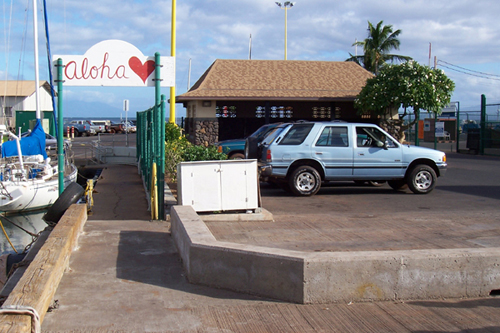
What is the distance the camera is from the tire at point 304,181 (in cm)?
1291

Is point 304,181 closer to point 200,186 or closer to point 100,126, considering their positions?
point 200,186

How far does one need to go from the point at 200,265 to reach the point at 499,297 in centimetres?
315

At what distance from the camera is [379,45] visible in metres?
47.7

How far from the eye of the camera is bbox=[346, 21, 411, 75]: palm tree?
47.2m

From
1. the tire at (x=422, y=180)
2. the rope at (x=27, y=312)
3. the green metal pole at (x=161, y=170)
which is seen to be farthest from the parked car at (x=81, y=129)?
the rope at (x=27, y=312)

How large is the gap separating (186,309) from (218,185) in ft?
12.8

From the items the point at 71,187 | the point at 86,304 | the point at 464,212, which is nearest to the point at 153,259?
the point at 86,304

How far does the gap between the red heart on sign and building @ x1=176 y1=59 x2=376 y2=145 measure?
1497cm

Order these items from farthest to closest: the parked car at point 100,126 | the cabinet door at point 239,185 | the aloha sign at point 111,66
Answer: the parked car at point 100,126
the aloha sign at point 111,66
the cabinet door at point 239,185

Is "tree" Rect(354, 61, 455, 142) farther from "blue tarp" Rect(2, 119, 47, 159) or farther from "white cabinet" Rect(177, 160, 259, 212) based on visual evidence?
"white cabinet" Rect(177, 160, 259, 212)

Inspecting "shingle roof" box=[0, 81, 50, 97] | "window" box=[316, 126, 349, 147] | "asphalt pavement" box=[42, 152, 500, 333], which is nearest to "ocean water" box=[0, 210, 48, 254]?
"asphalt pavement" box=[42, 152, 500, 333]

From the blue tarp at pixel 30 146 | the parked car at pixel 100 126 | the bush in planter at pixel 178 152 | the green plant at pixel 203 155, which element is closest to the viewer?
the green plant at pixel 203 155

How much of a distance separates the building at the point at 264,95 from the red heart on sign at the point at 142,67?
49.1ft

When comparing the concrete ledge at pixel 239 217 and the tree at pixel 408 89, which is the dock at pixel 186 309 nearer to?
the concrete ledge at pixel 239 217
